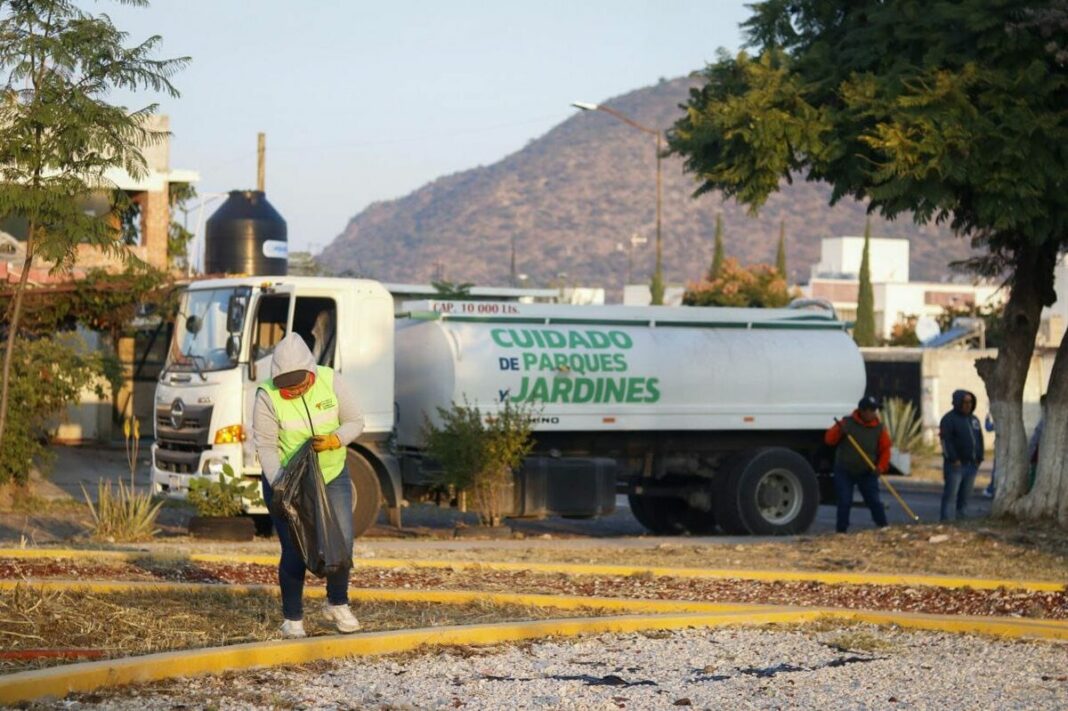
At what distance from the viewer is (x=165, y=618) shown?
9.73 meters

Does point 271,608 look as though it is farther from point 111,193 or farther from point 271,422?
point 111,193

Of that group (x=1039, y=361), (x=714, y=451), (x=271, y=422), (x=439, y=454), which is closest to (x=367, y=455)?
(x=439, y=454)

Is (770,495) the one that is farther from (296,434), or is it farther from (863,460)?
(296,434)

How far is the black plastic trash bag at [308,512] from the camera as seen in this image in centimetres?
906

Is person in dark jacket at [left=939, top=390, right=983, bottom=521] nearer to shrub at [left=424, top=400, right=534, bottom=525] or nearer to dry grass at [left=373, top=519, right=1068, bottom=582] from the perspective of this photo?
dry grass at [left=373, top=519, right=1068, bottom=582]

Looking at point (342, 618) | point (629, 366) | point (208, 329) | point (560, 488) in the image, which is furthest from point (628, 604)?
point (629, 366)

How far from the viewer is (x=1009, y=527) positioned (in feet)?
49.8

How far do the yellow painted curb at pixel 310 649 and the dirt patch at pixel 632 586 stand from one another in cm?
144

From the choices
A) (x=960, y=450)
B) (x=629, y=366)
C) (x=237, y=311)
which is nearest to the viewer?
(x=237, y=311)

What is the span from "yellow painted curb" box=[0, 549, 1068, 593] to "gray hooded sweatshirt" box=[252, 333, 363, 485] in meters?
4.07

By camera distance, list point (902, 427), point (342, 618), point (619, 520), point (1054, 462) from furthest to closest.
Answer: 1. point (902, 427)
2. point (619, 520)
3. point (1054, 462)
4. point (342, 618)

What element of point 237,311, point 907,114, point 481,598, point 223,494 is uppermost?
point 907,114

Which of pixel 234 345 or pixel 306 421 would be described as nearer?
pixel 306 421

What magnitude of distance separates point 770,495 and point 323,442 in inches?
438
